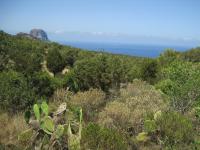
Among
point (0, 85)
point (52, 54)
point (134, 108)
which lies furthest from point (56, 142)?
point (52, 54)

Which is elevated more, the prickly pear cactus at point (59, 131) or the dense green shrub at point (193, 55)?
the prickly pear cactus at point (59, 131)

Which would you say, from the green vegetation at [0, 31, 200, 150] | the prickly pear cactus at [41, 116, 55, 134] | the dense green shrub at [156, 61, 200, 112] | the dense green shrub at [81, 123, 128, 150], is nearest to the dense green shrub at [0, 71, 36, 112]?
the green vegetation at [0, 31, 200, 150]

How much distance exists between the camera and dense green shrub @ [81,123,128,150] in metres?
7.63

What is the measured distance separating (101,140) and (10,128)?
2.92m

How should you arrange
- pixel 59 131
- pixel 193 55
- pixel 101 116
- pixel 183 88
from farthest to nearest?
pixel 193 55, pixel 183 88, pixel 101 116, pixel 59 131

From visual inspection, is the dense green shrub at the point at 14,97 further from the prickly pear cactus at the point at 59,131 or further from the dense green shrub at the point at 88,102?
the prickly pear cactus at the point at 59,131

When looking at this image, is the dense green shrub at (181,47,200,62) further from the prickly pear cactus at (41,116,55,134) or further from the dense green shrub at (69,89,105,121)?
the prickly pear cactus at (41,116,55,134)

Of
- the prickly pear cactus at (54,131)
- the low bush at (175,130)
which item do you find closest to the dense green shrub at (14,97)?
the prickly pear cactus at (54,131)

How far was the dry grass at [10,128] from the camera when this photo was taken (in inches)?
343

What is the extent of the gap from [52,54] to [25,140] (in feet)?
116

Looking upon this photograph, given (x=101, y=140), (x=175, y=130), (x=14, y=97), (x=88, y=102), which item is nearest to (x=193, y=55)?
(x=88, y=102)

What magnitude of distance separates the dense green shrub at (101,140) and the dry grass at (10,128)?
1835 mm

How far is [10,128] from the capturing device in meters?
9.30

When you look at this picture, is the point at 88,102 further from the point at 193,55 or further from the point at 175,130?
the point at 193,55
